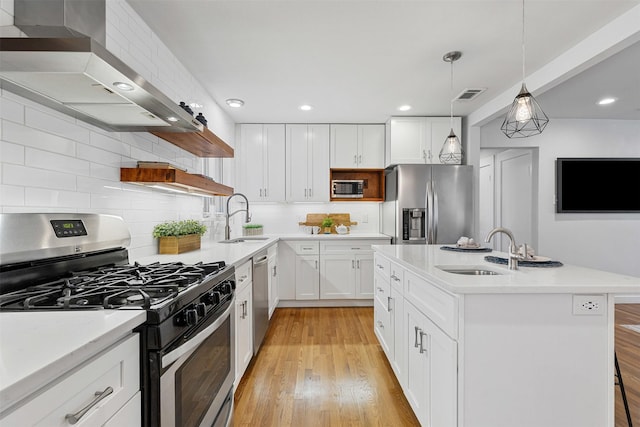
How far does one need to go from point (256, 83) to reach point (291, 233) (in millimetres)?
2265

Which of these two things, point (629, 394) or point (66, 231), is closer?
point (66, 231)

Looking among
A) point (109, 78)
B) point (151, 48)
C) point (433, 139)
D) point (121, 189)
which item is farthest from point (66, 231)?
point (433, 139)

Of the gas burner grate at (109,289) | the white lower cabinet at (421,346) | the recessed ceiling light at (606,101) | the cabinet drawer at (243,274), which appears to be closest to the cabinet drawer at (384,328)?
the white lower cabinet at (421,346)

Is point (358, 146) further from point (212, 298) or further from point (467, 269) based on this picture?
point (212, 298)

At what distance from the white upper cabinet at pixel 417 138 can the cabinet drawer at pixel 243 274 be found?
8.36 feet

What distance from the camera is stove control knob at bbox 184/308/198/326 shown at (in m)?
1.11

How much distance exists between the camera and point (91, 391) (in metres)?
0.74

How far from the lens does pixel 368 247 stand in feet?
13.5

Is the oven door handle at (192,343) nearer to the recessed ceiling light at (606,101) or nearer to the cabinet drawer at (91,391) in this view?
Answer: the cabinet drawer at (91,391)

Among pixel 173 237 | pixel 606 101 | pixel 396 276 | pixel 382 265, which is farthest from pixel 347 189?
pixel 606 101

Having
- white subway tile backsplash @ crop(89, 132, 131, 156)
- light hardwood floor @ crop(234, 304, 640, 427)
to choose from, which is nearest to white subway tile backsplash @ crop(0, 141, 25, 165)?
white subway tile backsplash @ crop(89, 132, 131, 156)

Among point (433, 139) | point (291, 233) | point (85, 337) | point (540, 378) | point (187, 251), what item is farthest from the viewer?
point (291, 233)

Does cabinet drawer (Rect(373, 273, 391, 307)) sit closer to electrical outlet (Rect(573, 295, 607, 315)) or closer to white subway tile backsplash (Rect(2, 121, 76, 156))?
electrical outlet (Rect(573, 295, 607, 315))

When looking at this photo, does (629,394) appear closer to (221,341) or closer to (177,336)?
(221,341)
